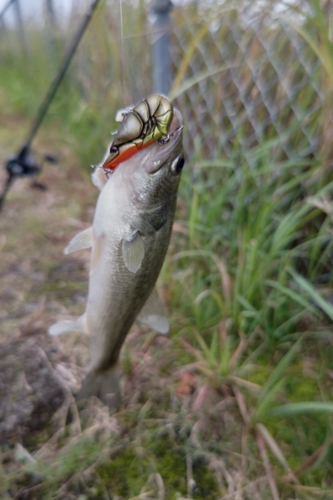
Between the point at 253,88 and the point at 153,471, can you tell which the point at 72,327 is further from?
the point at 253,88

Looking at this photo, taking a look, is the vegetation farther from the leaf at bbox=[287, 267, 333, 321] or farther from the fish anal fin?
the fish anal fin

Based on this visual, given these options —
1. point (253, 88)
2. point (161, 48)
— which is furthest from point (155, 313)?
point (161, 48)

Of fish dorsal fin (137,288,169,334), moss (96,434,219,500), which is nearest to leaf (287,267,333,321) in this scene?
fish dorsal fin (137,288,169,334)

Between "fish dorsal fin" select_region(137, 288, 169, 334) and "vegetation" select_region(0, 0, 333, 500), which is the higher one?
"fish dorsal fin" select_region(137, 288, 169, 334)

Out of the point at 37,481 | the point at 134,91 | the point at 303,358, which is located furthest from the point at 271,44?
the point at 37,481

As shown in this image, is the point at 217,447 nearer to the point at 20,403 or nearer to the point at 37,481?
the point at 37,481

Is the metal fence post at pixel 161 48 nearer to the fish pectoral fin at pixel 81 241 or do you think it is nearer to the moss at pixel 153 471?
the fish pectoral fin at pixel 81 241

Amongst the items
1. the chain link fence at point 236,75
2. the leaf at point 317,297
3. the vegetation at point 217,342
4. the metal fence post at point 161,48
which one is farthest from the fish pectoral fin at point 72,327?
the metal fence post at point 161,48
